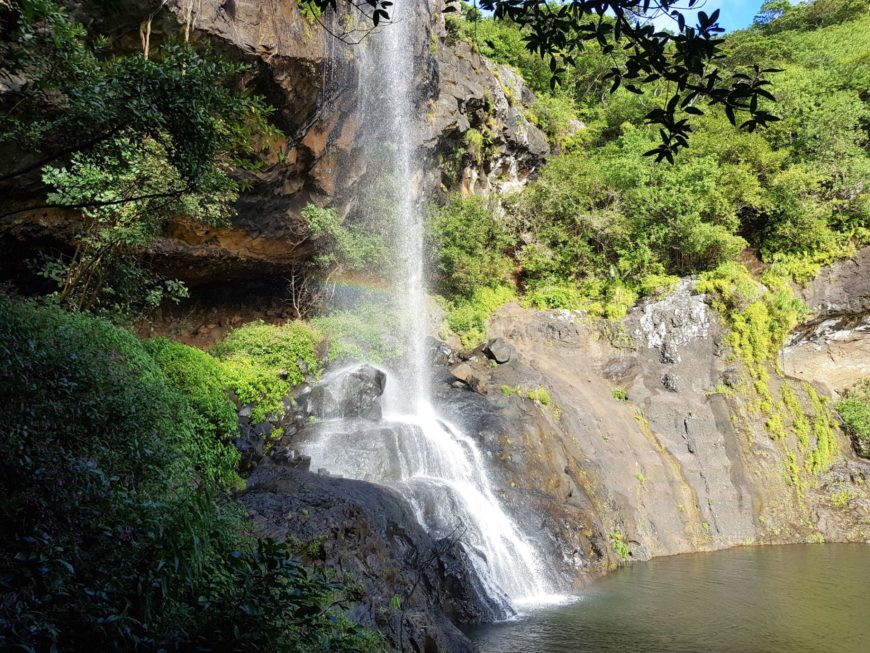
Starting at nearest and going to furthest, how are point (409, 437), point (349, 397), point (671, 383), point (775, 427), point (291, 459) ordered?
point (291, 459) < point (409, 437) < point (349, 397) < point (775, 427) < point (671, 383)

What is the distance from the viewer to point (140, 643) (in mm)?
2434

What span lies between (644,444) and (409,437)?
24.7ft

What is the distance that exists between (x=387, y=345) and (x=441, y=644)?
11.4 meters

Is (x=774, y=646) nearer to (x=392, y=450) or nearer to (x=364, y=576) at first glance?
(x=364, y=576)

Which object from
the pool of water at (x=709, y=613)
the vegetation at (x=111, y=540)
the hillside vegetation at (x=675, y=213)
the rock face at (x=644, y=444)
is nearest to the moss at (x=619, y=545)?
the rock face at (x=644, y=444)

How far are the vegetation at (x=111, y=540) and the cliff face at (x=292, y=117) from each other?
9.01ft

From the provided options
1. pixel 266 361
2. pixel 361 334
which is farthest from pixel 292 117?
pixel 361 334

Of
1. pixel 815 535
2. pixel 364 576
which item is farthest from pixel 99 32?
pixel 815 535

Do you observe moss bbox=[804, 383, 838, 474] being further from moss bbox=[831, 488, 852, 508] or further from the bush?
the bush

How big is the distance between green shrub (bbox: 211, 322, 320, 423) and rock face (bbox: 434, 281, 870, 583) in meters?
3.90

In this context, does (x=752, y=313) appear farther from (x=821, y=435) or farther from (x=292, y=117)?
(x=292, y=117)

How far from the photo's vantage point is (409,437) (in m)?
11.9

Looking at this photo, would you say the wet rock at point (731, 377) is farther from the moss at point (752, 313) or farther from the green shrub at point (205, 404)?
the green shrub at point (205, 404)

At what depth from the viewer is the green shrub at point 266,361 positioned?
1157 centimetres
